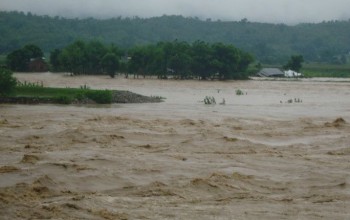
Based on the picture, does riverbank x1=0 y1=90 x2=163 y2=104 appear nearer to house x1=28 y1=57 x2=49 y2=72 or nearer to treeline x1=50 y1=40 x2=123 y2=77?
treeline x1=50 y1=40 x2=123 y2=77

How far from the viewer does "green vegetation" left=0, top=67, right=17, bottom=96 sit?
94.7 ft

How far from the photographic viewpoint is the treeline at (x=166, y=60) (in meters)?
64.2

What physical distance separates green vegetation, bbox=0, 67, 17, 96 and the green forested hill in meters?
95.4

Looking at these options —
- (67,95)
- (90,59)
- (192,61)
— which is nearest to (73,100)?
(67,95)

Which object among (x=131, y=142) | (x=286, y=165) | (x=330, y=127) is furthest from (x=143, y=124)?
(x=286, y=165)

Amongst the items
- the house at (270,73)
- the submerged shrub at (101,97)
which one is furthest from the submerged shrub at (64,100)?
the house at (270,73)

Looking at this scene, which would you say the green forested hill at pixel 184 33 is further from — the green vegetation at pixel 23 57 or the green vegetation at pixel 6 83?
the green vegetation at pixel 6 83

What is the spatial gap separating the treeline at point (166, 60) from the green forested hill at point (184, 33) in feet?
183

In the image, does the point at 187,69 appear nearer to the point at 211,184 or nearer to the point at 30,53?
the point at 30,53

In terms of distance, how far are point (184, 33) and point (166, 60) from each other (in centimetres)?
10328

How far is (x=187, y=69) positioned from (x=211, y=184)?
5587cm

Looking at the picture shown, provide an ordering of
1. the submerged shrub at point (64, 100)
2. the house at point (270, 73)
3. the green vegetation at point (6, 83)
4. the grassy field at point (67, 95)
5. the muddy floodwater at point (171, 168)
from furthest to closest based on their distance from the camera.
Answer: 1. the house at point (270, 73)
2. the grassy field at point (67, 95)
3. the submerged shrub at point (64, 100)
4. the green vegetation at point (6, 83)
5. the muddy floodwater at point (171, 168)

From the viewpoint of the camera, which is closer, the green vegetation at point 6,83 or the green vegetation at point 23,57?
the green vegetation at point 6,83

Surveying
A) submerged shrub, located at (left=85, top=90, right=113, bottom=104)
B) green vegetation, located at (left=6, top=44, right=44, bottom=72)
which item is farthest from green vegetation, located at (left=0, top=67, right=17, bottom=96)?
green vegetation, located at (left=6, top=44, right=44, bottom=72)
